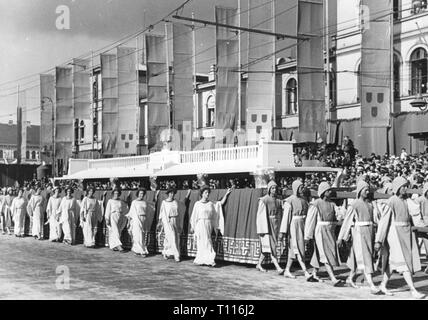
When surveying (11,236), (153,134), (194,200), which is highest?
(153,134)

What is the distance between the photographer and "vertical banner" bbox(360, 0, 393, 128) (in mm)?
21969

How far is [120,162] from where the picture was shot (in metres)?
29.6

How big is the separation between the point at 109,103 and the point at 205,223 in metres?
23.4

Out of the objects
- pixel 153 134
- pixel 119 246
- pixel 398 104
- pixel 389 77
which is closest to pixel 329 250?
pixel 119 246

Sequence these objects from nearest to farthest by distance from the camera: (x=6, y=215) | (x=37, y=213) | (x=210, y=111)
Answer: (x=37, y=213) < (x=6, y=215) < (x=210, y=111)

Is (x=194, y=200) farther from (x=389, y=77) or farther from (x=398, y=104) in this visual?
(x=398, y=104)

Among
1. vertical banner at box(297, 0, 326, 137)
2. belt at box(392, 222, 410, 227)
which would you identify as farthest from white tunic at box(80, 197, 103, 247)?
belt at box(392, 222, 410, 227)

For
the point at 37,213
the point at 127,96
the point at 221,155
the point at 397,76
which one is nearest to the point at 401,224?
the point at 221,155

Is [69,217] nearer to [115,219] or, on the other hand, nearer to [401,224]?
[115,219]

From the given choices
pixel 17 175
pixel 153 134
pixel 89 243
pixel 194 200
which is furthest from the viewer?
pixel 17 175

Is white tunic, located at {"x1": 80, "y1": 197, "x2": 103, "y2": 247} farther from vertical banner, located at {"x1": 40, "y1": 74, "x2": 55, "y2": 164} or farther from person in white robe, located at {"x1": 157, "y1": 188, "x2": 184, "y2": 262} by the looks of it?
vertical banner, located at {"x1": 40, "y1": 74, "x2": 55, "y2": 164}

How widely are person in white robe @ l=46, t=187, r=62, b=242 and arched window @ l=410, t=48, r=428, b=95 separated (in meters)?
15.1
